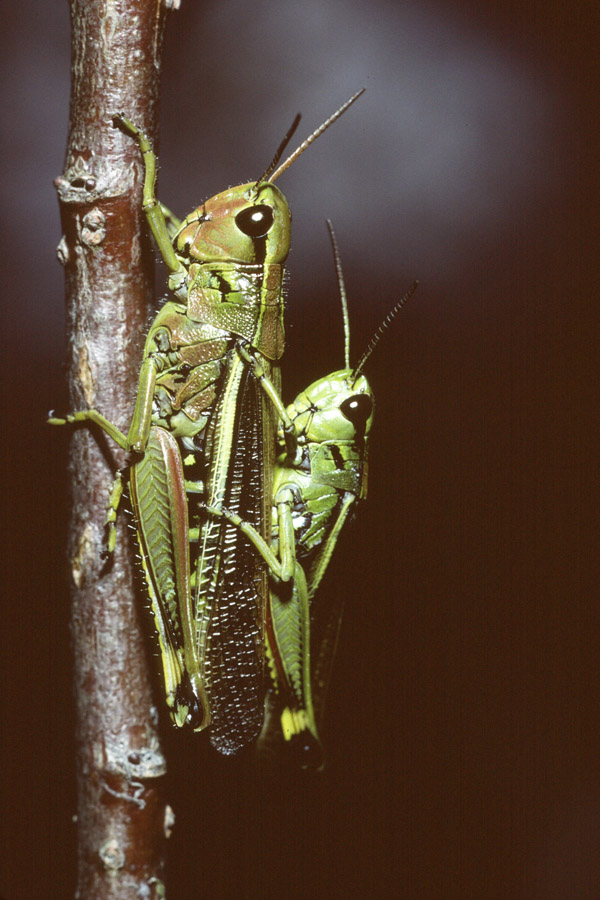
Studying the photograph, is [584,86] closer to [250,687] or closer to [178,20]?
[178,20]

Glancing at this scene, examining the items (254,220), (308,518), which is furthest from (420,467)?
(254,220)

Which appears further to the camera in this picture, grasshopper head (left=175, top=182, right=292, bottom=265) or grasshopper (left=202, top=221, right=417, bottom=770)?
grasshopper (left=202, top=221, right=417, bottom=770)

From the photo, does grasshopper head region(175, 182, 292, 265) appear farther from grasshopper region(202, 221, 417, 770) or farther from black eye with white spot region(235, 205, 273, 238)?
A: grasshopper region(202, 221, 417, 770)

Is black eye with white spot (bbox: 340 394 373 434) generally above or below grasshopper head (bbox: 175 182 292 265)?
below

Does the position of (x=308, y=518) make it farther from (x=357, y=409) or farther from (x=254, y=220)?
(x=254, y=220)

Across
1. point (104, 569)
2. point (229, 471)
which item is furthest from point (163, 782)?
point (229, 471)

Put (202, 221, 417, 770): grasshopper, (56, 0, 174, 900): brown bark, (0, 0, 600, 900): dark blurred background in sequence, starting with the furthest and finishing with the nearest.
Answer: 1. (0, 0, 600, 900): dark blurred background
2. (202, 221, 417, 770): grasshopper
3. (56, 0, 174, 900): brown bark

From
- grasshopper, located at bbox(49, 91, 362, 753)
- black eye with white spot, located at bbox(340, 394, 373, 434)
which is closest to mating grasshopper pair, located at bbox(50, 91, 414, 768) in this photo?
grasshopper, located at bbox(49, 91, 362, 753)

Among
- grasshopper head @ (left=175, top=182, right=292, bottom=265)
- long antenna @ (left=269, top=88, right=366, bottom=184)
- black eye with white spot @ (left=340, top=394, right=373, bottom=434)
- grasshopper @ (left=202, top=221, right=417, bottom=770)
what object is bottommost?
grasshopper @ (left=202, top=221, right=417, bottom=770)
